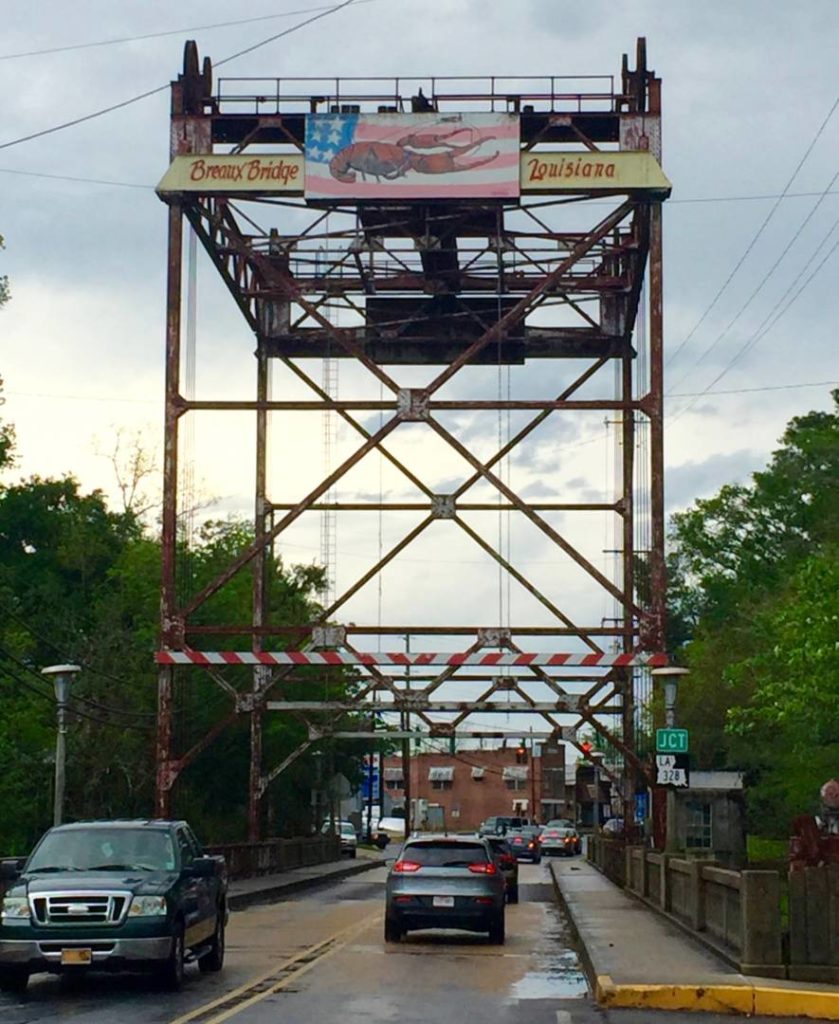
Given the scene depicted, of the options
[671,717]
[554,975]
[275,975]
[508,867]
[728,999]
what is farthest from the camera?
[508,867]

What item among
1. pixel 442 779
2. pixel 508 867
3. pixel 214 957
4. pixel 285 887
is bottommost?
pixel 214 957

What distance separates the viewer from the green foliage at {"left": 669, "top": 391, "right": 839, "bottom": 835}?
30844mm

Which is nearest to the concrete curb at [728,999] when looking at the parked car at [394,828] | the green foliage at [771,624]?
the green foliage at [771,624]

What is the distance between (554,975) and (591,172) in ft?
62.9

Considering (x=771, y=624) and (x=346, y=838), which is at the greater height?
(x=771, y=624)

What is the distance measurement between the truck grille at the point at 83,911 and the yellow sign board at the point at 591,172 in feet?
68.8

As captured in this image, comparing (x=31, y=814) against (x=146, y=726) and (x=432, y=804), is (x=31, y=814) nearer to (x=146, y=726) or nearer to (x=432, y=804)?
(x=146, y=726)

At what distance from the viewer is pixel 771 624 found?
3991 cm

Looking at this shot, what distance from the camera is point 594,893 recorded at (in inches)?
1465

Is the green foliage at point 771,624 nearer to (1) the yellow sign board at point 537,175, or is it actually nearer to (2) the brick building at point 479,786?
(1) the yellow sign board at point 537,175

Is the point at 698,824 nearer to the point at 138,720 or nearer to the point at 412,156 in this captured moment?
the point at 412,156

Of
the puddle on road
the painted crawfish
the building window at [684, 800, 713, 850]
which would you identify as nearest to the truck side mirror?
the puddle on road

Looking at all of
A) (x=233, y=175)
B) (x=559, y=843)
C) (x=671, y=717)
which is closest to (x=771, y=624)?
(x=671, y=717)

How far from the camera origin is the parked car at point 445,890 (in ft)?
79.3
